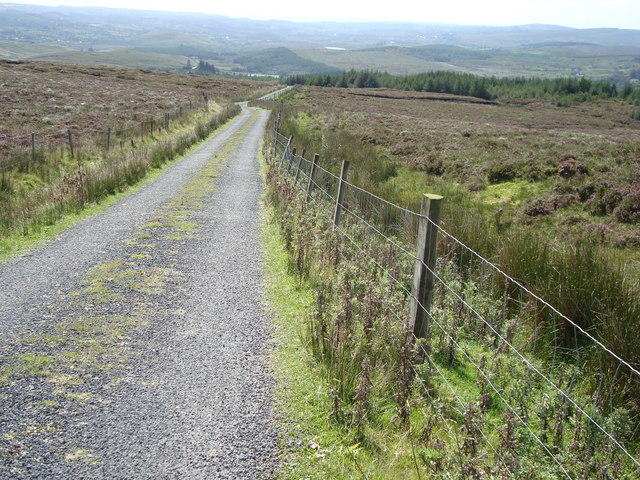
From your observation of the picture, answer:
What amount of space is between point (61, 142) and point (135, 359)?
68.6 feet

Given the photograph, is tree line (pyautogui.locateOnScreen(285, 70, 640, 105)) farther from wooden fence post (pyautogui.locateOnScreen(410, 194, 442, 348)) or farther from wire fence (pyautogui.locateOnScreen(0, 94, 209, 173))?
wooden fence post (pyautogui.locateOnScreen(410, 194, 442, 348))

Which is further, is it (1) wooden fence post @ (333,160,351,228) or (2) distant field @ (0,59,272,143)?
(2) distant field @ (0,59,272,143)

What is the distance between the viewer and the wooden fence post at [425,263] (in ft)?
13.1

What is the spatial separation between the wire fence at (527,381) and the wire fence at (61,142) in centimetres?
1518

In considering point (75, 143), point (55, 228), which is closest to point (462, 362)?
point (55, 228)

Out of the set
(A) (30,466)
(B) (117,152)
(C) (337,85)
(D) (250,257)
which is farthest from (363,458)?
(C) (337,85)

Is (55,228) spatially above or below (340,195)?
below

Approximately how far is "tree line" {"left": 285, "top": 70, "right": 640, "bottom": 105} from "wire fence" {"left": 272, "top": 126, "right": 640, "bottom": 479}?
296ft

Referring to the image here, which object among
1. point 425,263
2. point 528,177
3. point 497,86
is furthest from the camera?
point 497,86

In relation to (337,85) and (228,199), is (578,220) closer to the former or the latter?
(228,199)

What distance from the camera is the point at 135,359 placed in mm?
4891

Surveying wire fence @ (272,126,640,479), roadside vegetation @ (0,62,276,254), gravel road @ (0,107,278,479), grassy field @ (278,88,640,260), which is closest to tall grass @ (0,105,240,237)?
roadside vegetation @ (0,62,276,254)

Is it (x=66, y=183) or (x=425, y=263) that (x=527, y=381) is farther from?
(x=66, y=183)

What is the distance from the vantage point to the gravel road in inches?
140
